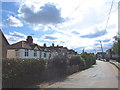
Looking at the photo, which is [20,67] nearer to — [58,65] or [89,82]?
[89,82]

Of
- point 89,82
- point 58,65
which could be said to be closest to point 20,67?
point 89,82

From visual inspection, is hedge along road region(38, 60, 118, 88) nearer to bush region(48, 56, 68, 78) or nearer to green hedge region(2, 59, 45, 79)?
bush region(48, 56, 68, 78)

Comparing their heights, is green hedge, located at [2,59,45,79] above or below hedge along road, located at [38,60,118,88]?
above

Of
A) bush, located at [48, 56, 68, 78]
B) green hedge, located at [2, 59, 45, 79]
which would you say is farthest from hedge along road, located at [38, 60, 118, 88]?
green hedge, located at [2, 59, 45, 79]

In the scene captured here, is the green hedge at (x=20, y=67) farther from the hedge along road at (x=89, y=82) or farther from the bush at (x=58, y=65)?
the bush at (x=58, y=65)

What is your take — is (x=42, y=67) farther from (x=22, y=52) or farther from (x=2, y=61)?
(x=22, y=52)

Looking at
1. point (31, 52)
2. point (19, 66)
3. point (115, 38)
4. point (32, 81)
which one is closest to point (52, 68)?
point (32, 81)

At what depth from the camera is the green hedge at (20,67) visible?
10.4m

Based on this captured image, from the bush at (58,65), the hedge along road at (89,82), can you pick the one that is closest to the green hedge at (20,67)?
the hedge along road at (89,82)

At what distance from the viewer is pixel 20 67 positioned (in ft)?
38.4

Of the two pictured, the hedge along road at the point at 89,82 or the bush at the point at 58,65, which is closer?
the hedge along road at the point at 89,82

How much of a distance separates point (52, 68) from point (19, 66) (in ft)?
21.9

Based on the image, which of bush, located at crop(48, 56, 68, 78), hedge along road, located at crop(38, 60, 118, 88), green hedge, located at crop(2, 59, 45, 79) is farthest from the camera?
bush, located at crop(48, 56, 68, 78)

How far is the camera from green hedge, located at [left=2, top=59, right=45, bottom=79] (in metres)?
10.4
